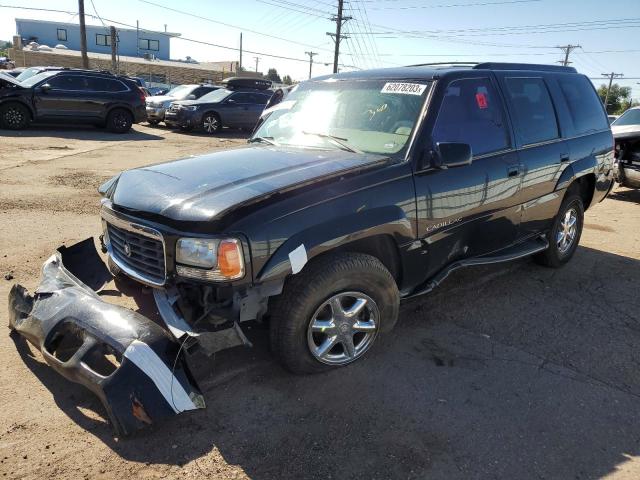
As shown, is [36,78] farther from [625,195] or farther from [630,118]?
[625,195]

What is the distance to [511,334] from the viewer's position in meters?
4.03

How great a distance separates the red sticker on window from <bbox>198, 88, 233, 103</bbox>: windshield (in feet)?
49.2

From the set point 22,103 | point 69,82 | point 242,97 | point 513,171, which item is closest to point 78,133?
point 69,82

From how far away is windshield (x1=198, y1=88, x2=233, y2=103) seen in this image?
1792cm

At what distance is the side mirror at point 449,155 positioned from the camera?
3447mm

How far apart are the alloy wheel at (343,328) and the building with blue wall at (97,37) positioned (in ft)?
211

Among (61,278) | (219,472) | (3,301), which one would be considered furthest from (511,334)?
(3,301)

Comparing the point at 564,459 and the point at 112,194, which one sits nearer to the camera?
the point at 564,459

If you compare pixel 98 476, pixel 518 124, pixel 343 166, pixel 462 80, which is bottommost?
pixel 98 476

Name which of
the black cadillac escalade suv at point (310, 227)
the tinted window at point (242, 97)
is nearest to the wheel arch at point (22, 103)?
the tinted window at point (242, 97)

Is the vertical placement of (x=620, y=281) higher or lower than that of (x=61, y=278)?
lower

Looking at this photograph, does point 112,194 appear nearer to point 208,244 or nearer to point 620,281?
point 208,244

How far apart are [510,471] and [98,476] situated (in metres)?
2.02

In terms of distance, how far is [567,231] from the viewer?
548 centimetres
